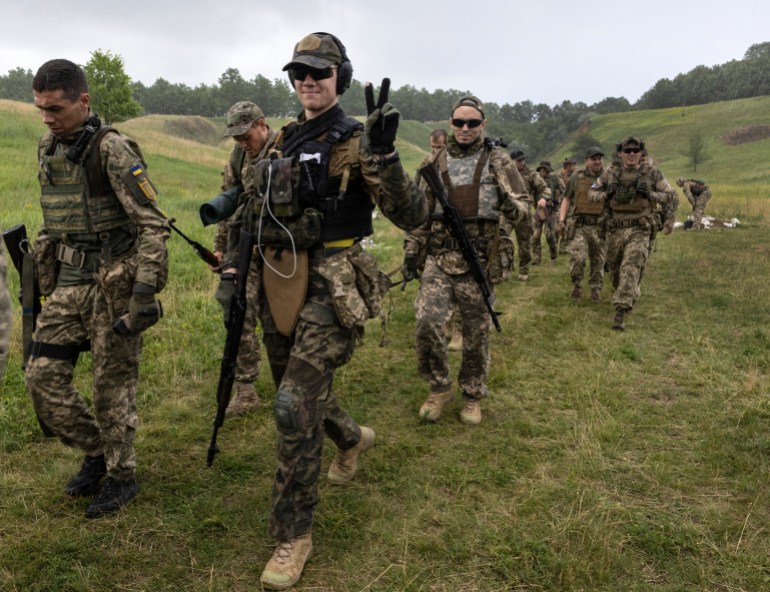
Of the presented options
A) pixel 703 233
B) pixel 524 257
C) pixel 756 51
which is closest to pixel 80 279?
pixel 524 257

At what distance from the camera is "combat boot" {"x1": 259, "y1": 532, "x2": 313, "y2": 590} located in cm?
292

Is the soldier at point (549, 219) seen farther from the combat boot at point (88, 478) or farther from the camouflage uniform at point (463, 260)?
the combat boot at point (88, 478)

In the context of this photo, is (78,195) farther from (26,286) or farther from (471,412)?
(471,412)

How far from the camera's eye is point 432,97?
13750cm

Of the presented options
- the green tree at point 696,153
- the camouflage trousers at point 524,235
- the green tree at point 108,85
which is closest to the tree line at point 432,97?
the green tree at point 108,85

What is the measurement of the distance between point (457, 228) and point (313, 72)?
218 centimetres

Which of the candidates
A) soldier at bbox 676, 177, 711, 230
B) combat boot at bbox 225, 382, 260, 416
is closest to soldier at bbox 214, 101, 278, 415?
combat boot at bbox 225, 382, 260, 416

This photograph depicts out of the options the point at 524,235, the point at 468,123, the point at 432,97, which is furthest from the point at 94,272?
the point at 432,97

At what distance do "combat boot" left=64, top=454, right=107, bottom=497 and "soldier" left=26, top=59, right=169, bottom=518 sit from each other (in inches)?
7.1

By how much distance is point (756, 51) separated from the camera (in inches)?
4072

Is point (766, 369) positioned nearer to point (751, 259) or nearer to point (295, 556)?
point (295, 556)

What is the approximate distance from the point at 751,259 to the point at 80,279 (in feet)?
45.5

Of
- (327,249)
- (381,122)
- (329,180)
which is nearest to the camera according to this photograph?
(381,122)

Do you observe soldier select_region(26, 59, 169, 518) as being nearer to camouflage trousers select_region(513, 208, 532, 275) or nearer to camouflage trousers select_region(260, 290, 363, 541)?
camouflage trousers select_region(260, 290, 363, 541)
